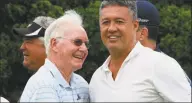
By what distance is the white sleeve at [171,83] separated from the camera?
9.70 ft

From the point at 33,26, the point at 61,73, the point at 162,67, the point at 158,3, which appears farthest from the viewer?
the point at 158,3

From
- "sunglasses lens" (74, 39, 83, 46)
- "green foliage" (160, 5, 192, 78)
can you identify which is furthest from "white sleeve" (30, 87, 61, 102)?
"green foliage" (160, 5, 192, 78)

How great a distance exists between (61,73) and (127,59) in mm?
383

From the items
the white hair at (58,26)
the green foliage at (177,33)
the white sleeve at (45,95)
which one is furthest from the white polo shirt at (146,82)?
the green foliage at (177,33)

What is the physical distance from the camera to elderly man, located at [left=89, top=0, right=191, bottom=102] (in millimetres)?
2971

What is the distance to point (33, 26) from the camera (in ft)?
12.5

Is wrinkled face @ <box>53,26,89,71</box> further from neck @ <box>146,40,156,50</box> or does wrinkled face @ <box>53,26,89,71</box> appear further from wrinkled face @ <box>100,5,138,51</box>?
neck @ <box>146,40,156,50</box>

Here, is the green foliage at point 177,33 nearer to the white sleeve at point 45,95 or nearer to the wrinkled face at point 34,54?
the wrinkled face at point 34,54

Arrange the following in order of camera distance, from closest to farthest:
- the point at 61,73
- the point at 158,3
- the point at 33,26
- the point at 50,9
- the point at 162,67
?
Result: the point at 162,67, the point at 61,73, the point at 33,26, the point at 50,9, the point at 158,3

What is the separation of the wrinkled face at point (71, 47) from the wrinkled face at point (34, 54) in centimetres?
47

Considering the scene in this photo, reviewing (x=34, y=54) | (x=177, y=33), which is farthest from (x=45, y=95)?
(x=177, y=33)

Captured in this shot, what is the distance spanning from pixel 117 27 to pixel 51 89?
0.50m

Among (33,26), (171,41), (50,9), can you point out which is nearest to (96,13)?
(50,9)

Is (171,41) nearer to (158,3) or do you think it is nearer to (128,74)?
(158,3)
